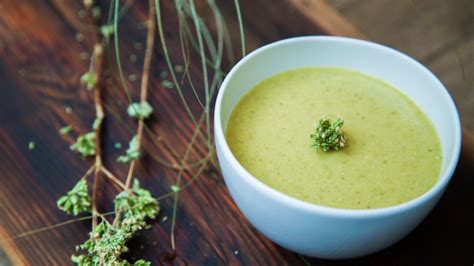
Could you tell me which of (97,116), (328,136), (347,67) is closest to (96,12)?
(97,116)

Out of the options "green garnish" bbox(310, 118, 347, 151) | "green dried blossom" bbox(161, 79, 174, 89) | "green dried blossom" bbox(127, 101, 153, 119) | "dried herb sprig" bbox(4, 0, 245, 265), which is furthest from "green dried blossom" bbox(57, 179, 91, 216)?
"green garnish" bbox(310, 118, 347, 151)

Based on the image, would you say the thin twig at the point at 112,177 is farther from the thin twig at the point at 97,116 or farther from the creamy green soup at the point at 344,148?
the creamy green soup at the point at 344,148

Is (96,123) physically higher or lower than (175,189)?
higher

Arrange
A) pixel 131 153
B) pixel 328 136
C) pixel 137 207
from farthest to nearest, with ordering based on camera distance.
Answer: pixel 131 153 → pixel 137 207 → pixel 328 136

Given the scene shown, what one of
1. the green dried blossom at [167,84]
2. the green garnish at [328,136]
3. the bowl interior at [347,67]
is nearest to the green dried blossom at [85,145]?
the green dried blossom at [167,84]

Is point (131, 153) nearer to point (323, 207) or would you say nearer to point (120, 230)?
point (120, 230)

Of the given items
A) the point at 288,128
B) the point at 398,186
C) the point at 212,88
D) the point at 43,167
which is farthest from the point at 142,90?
the point at 398,186
